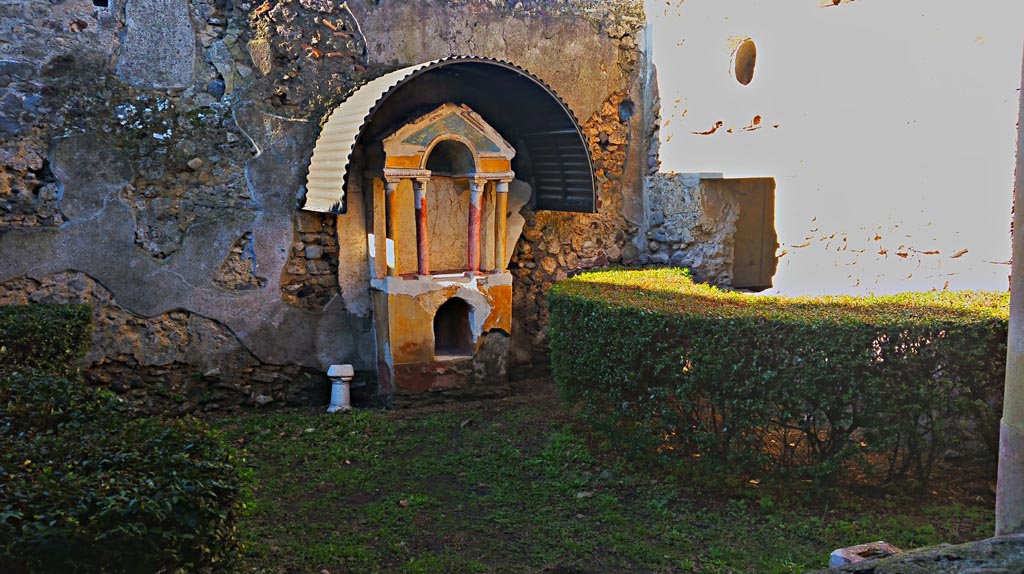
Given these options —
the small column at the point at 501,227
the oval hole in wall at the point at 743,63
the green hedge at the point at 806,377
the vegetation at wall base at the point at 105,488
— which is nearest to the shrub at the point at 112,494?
the vegetation at wall base at the point at 105,488


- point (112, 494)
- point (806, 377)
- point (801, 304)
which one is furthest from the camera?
point (801, 304)

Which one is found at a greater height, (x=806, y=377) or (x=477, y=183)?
(x=477, y=183)

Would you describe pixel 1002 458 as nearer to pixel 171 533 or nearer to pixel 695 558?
pixel 695 558

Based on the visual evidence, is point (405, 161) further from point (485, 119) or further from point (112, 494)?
point (112, 494)

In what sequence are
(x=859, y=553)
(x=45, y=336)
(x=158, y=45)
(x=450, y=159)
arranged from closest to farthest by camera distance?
(x=859, y=553) < (x=45, y=336) < (x=158, y=45) < (x=450, y=159)

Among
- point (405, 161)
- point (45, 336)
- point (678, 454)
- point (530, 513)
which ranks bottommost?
point (530, 513)

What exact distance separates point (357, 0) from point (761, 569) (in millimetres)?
5301

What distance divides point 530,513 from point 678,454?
0.98 m

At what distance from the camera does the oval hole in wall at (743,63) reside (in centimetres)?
708

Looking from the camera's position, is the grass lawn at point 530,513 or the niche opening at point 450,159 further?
the niche opening at point 450,159

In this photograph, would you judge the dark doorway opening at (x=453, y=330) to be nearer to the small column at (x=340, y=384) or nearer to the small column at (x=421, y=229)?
the small column at (x=421, y=229)

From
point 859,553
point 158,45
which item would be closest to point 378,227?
point 158,45

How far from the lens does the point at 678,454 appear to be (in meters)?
5.16

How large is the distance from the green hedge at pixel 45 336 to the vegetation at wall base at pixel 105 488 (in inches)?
44.2
